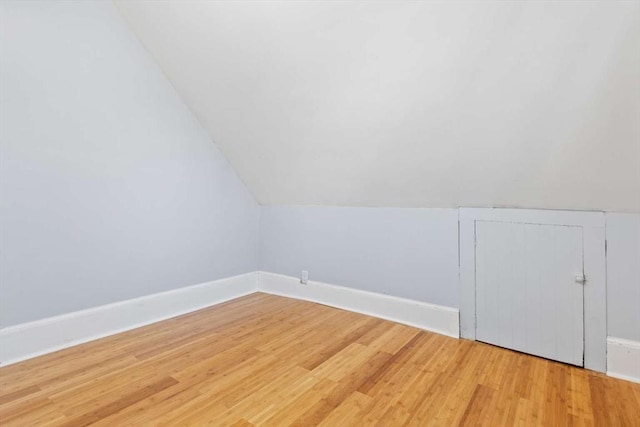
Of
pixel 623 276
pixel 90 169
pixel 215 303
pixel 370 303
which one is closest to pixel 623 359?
pixel 623 276

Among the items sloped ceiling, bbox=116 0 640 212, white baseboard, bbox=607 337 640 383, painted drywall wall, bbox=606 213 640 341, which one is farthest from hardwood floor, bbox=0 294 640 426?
sloped ceiling, bbox=116 0 640 212

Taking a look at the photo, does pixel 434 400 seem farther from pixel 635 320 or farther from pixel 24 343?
pixel 24 343

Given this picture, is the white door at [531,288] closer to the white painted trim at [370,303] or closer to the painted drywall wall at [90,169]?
the white painted trim at [370,303]

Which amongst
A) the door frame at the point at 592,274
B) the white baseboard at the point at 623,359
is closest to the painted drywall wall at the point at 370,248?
the door frame at the point at 592,274

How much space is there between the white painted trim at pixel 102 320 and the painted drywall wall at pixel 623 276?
9.69ft

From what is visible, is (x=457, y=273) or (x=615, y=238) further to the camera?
(x=457, y=273)

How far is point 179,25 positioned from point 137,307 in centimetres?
210

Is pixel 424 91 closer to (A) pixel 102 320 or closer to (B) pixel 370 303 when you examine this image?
(B) pixel 370 303

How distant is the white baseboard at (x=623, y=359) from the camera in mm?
1922

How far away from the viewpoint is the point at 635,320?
1.94m

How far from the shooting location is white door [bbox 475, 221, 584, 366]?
211 cm

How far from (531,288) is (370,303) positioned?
4.00 ft

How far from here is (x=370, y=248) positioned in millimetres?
2982

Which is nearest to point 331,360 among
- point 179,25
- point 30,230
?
point 30,230
